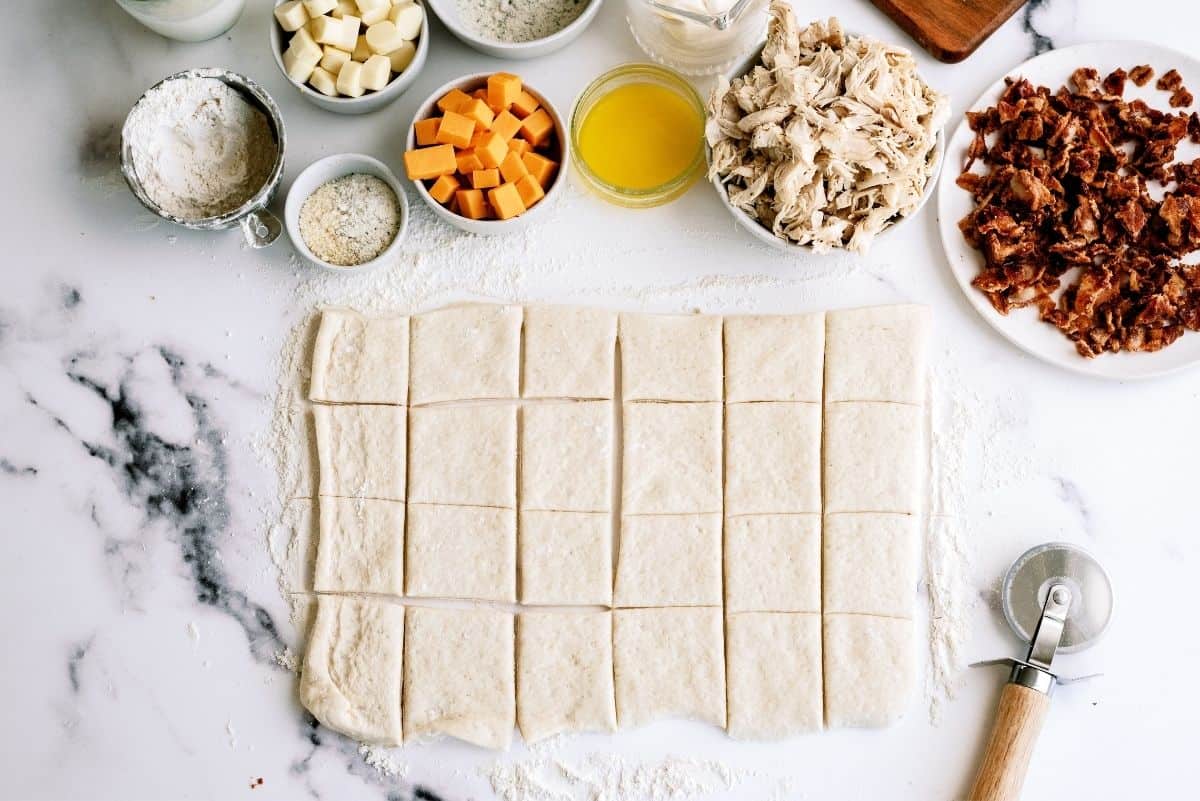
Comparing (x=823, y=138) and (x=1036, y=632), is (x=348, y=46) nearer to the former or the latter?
(x=823, y=138)

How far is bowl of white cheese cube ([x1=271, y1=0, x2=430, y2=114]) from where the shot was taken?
2877 mm

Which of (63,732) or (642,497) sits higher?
(642,497)

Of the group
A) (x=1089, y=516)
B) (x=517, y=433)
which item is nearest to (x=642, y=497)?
(x=517, y=433)

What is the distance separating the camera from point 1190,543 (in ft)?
9.66

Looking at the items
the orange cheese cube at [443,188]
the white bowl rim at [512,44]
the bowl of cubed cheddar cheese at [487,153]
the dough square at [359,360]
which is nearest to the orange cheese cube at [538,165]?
the bowl of cubed cheddar cheese at [487,153]

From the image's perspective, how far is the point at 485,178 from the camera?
9.32ft

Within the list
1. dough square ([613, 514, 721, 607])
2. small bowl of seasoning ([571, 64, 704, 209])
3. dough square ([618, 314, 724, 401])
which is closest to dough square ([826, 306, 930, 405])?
dough square ([618, 314, 724, 401])

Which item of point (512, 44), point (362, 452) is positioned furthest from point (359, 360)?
point (512, 44)

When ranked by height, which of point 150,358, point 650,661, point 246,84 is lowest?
point 650,661

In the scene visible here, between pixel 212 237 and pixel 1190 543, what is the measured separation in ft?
9.72

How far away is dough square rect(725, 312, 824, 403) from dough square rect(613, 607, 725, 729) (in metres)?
0.62

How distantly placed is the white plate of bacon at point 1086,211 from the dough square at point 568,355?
1036 mm

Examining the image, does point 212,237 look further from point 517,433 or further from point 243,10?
point 517,433

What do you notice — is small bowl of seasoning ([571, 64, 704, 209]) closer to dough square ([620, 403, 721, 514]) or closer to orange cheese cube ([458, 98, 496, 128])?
orange cheese cube ([458, 98, 496, 128])
